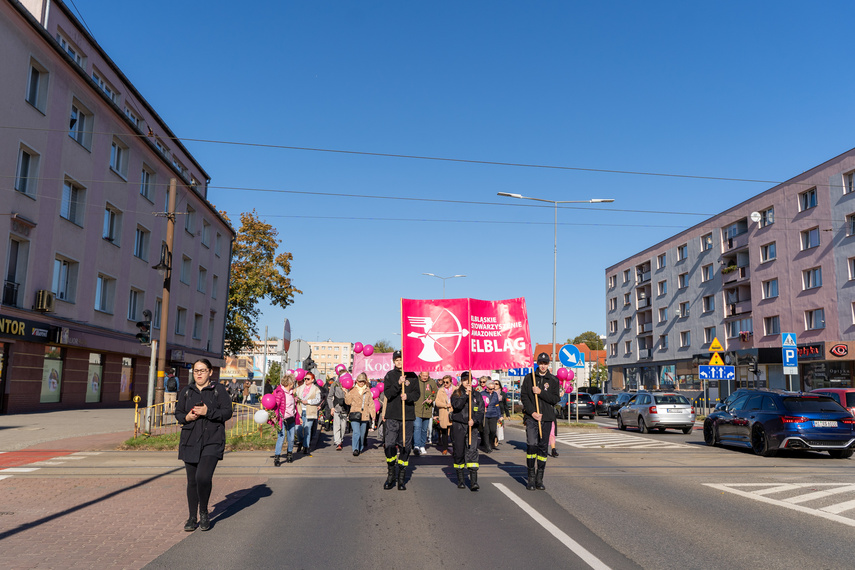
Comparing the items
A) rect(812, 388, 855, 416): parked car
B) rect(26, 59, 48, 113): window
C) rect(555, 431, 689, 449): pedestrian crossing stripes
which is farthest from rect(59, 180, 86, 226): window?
rect(812, 388, 855, 416): parked car

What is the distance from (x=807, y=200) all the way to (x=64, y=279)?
39.9 meters

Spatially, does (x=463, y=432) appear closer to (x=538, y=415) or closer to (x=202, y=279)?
(x=538, y=415)

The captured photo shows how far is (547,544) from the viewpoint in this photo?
622cm

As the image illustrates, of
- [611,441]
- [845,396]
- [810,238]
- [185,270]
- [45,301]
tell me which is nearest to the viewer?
[845,396]

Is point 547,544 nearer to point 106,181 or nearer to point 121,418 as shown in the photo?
point 121,418

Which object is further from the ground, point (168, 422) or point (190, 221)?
point (190, 221)

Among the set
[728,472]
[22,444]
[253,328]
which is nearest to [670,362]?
[253,328]

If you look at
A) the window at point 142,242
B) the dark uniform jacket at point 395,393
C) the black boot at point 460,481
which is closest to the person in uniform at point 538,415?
the black boot at point 460,481

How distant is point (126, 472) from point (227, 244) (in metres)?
39.6

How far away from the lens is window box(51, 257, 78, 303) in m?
25.5

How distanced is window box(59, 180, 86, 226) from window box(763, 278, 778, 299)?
131ft

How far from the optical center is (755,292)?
4541 centimetres

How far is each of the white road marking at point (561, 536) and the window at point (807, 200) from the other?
126ft

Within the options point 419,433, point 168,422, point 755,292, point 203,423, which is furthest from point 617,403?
point 203,423
